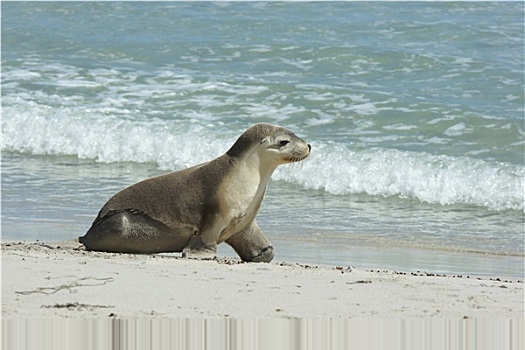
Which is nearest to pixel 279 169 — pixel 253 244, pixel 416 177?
pixel 416 177

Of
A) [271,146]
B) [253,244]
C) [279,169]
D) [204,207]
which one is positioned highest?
[271,146]

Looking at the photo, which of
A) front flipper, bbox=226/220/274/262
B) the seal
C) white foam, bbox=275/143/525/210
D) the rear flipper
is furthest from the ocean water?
the rear flipper

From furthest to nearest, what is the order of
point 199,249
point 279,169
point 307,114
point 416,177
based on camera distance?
point 307,114 → point 279,169 → point 416,177 → point 199,249

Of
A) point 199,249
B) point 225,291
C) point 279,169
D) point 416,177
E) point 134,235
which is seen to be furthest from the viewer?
point 279,169

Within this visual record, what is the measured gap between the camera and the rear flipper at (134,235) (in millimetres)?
7238

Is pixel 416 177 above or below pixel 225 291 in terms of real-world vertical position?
below

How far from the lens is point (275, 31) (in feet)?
63.2

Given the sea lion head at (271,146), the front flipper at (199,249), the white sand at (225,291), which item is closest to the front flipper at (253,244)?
the front flipper at (199,249)

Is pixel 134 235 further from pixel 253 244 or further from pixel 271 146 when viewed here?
pixel 271 146

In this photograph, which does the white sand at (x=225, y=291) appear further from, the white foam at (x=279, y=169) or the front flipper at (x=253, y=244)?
the white foam at (x=279, y=169)

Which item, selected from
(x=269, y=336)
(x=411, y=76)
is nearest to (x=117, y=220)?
(x=269, y=336)

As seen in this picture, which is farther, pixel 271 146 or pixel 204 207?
pixel 271 146

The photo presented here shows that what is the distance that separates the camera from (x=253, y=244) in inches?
289

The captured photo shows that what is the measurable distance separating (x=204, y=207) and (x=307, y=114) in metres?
6.58
